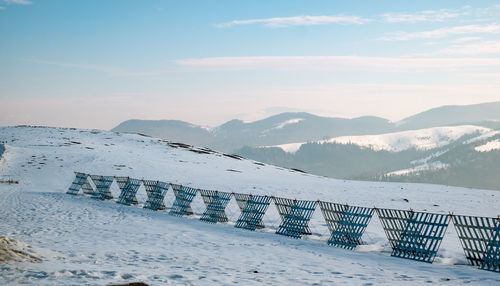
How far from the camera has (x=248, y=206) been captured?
906 inches

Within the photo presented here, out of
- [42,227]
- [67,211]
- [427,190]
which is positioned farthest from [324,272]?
[427,190]

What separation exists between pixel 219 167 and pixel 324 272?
4694 centimetres

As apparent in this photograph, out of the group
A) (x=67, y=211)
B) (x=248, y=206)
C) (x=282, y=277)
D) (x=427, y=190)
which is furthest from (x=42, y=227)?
(x=427, y=190)

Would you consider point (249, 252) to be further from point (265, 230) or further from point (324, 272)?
point (265, 230)

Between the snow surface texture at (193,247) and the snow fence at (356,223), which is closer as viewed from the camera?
Answer: the snow surface texture at (193,247)

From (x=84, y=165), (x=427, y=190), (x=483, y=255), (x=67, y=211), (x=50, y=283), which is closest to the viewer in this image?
(x=50, y=283)

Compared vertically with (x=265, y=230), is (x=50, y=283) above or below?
above

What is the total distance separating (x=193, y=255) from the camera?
1452 centimetres

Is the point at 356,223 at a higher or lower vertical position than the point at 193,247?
higher

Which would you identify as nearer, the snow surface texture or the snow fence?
the snow surface texture

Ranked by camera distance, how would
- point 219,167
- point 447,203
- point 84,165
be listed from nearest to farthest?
point 447,203 < point 84,165 < point 219,167

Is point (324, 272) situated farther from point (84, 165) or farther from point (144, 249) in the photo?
point (84, 165)

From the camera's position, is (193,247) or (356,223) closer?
(193,247)

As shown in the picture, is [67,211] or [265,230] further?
[67,211]
